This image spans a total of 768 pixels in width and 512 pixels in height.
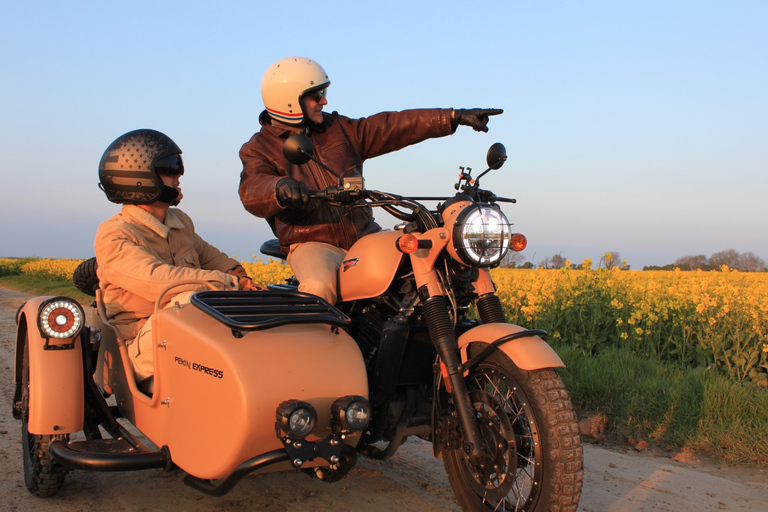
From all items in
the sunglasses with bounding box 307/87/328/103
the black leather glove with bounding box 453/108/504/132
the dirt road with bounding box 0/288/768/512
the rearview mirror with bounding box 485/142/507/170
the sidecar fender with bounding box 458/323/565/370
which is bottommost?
the dirt road with bounding box 0/288/768/512

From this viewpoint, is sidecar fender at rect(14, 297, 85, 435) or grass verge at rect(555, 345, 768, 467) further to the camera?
grass verge at rect(555, 345, 768, 467)

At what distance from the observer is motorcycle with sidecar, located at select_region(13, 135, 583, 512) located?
8.48ft

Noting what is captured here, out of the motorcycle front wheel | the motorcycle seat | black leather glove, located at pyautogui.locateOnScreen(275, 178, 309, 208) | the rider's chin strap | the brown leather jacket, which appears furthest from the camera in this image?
the motorcycle seat

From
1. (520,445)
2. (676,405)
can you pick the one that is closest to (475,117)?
(520,445)

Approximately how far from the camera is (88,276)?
4.33 metres

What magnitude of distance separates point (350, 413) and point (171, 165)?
90.6 inches

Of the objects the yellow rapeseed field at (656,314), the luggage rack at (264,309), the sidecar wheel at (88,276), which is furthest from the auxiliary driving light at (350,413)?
the yellow rapeseed field at (656,314)

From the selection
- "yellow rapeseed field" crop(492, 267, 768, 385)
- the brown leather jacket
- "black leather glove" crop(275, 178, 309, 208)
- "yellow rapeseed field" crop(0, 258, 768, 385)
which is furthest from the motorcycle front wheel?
"yellow rapeseed field" crop(492, 267, 768, 385)

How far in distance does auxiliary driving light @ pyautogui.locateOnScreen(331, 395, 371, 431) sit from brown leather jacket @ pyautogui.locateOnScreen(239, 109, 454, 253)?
1275 millimetres

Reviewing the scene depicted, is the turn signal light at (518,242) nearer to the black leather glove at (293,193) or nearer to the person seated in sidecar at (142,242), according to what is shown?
the black leather glove at (293,193)

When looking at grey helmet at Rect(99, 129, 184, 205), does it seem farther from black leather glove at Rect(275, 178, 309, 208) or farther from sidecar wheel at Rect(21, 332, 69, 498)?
sidecar wheel at Rect(21, 332, 69, 498)

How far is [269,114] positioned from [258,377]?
2098 mm

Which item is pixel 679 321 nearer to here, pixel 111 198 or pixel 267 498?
pixel 267 498

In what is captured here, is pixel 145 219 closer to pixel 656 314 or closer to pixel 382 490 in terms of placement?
pixel 382 490
